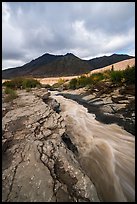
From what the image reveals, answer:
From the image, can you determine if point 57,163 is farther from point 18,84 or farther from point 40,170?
point 18,84

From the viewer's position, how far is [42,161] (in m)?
4.78

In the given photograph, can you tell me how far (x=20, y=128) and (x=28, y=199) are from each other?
3400 mm

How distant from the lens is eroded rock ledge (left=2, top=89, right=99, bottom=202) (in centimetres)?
384

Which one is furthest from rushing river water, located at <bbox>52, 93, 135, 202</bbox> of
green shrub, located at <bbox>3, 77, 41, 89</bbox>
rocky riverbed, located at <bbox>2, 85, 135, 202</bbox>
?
green shrub, located at <bbox>3, 77, 41, 89</bbox>

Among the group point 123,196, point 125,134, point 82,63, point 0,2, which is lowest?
point 123,196

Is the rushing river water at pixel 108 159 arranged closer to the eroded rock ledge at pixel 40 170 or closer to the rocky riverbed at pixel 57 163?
the rocky riverbed at pixel 57 163

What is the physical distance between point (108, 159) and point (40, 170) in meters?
3.11

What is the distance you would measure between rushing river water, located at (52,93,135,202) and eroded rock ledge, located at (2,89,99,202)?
0.84m

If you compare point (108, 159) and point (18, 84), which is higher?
point (18, 84)

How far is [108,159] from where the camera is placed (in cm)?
671

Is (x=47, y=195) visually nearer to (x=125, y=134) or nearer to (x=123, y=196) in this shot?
(x=123, y=196)

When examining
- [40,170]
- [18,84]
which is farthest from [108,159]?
[18,84]

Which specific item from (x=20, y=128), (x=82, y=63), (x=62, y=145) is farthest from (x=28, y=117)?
(x=82, y=63)

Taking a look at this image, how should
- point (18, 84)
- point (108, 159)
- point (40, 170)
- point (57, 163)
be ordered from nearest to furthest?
point (40, 170), point (57, 163), point (108, 159), point (18, 84)
